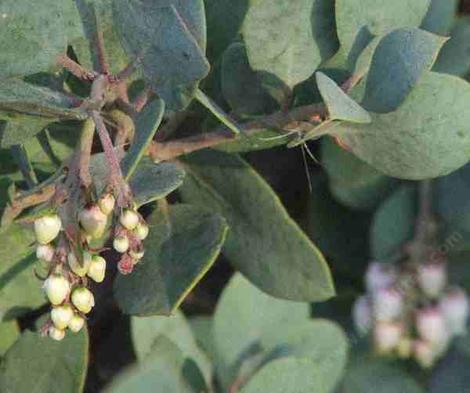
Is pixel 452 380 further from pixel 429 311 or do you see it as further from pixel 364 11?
pixel 364 11

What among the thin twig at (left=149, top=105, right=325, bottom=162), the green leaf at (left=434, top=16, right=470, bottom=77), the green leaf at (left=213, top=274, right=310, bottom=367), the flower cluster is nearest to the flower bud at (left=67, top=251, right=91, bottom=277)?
the flower cluster

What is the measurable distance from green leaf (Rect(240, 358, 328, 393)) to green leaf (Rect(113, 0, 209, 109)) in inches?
15.0

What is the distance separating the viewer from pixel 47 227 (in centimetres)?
91

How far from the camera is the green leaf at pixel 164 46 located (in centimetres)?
91

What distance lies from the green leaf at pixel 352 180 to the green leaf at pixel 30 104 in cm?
68

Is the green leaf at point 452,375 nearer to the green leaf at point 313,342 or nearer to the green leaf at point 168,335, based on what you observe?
the green leaf at point 313,342

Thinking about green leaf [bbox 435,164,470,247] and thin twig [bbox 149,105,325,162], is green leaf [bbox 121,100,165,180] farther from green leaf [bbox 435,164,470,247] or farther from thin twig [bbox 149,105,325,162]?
green leaf [bbox 435,164,470,247]

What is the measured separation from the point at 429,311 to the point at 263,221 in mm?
589

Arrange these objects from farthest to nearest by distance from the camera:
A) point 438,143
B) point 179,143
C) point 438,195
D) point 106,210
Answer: point 438,195 → point 179,143 → point 438,143 → point 106,210

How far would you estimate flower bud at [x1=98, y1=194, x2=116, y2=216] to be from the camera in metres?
0.90

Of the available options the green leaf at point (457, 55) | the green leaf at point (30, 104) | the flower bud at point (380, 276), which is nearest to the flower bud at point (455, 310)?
the flower bud at point (380, 276)

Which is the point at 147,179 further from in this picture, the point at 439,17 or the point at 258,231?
the point at 439,17

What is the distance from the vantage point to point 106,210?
898 millimetres

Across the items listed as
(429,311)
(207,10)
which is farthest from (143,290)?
(429,311)
